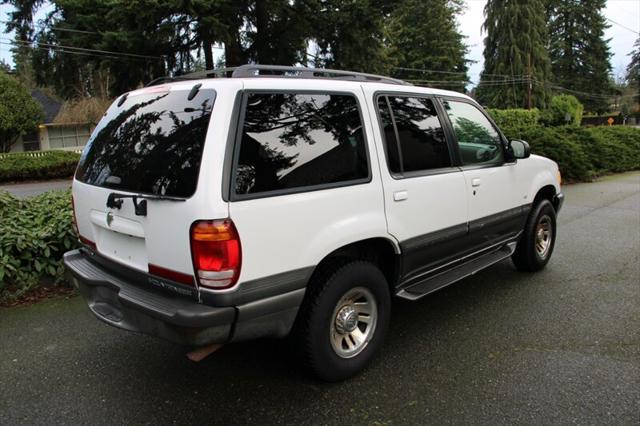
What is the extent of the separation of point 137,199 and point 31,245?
8.72 feet

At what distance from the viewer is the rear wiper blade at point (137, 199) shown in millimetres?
2489

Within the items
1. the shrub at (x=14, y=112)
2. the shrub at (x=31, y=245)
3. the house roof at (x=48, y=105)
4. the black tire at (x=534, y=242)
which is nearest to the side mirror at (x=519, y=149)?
the black tire at (x=534, y=242)

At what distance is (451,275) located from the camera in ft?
12.4

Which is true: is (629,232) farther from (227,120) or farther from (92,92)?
(92,92)

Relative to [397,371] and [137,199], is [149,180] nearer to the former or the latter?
[137,199]

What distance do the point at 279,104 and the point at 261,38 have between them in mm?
13295

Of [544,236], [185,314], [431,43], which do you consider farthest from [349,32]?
[431,43]

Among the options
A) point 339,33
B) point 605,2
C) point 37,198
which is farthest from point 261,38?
point 605,2

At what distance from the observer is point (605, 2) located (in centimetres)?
5691

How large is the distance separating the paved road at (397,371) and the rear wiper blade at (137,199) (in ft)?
3.90

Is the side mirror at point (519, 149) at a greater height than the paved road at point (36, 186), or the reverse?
the side mirror at point (519, 149)

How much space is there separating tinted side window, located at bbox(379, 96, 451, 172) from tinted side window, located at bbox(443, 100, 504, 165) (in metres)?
0.25

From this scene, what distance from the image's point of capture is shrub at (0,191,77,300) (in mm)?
4465

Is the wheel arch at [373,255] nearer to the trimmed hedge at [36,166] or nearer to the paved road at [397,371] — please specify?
the paved road at [397,371]
